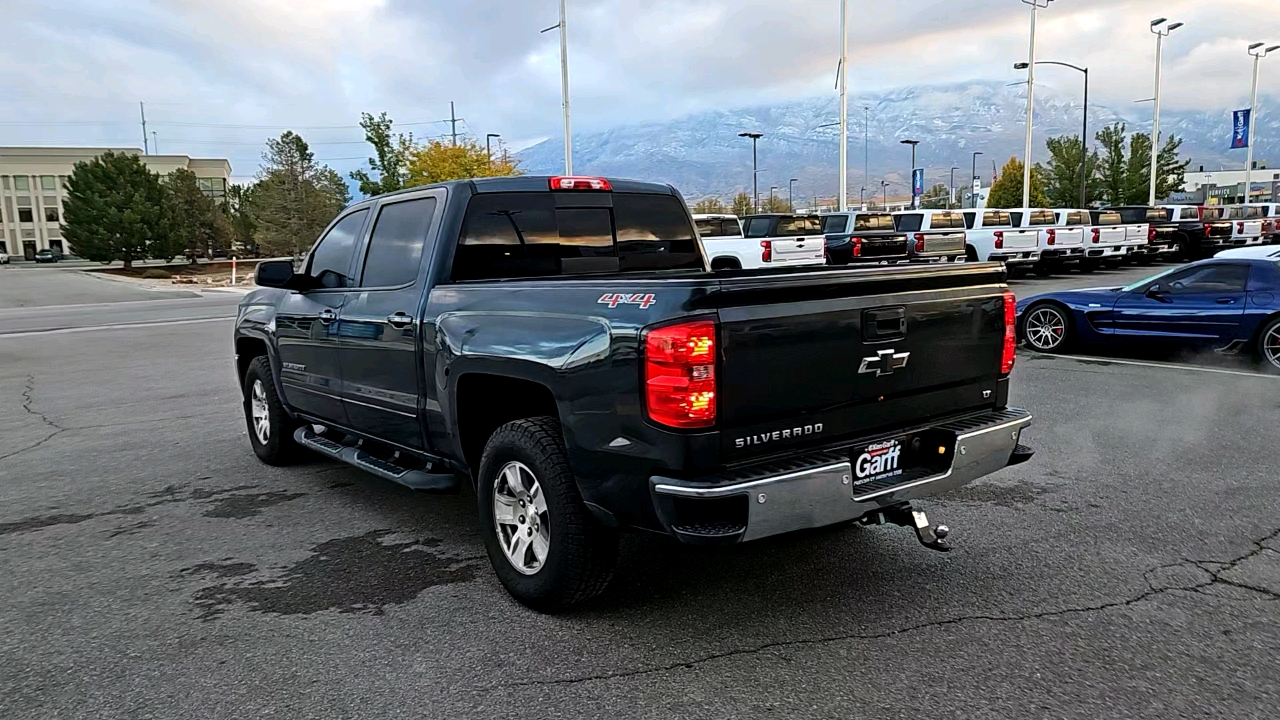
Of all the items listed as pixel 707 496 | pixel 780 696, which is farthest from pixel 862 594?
pixel 707 496

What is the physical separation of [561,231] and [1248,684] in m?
3.67

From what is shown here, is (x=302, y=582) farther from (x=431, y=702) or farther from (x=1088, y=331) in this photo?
(x=1088, y=331)

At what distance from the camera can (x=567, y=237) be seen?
5000 mm

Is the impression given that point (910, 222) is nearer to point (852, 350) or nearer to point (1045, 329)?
point (1045, 329)

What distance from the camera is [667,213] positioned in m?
5.46

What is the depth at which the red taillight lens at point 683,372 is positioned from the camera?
3148 millimetres

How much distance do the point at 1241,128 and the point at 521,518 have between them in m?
59.8

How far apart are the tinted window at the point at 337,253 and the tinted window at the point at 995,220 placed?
72.2 feet

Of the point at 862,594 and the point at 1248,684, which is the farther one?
the point at 862,594

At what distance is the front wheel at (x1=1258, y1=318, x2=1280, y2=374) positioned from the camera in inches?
387

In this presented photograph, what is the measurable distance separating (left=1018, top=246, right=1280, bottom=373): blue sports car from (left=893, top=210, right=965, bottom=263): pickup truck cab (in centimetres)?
776

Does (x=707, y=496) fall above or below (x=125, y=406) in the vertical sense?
above

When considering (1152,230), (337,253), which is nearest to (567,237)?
(337,253)

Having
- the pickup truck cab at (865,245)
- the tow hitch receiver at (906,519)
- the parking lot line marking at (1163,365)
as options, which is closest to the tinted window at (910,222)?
the pickup truck cab at (865,245)
